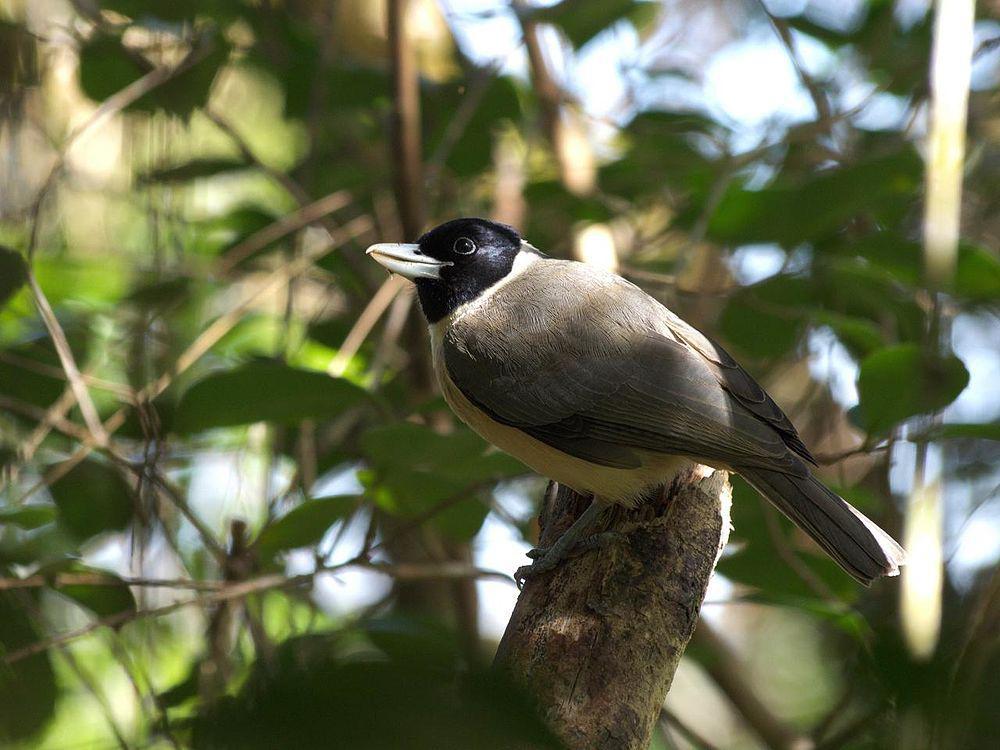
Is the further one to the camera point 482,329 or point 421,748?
point 482,329

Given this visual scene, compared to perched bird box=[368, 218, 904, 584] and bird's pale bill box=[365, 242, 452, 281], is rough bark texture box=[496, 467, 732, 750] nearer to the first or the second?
perched bird box=[368, 218, 904, 584]

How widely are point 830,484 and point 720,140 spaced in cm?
199

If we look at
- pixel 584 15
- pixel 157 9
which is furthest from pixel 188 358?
pixel 584 15

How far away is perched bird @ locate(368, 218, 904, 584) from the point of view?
263 cm

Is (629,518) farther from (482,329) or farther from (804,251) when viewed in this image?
(804,251)

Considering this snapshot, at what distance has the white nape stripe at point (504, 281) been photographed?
3262 millimetres

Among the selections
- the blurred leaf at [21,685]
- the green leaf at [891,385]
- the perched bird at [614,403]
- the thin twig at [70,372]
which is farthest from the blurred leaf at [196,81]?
the green leaf at [891,385]

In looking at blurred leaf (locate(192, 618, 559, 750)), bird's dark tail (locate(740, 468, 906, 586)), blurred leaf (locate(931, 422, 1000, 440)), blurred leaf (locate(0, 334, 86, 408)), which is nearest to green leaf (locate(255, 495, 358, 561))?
blurred leaf (locate(0, 334, 86, 408))

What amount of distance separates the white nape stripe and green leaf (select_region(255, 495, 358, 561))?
67 cm

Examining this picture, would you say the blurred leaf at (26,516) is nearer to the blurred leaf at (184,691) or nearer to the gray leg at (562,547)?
the blurred leaf at (184,691)

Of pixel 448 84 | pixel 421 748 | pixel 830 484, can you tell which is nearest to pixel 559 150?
pixel 448 84

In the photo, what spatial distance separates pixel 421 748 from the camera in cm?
58

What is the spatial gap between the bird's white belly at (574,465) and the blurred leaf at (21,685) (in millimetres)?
1280

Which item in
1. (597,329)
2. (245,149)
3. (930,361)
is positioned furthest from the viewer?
(245,149)
